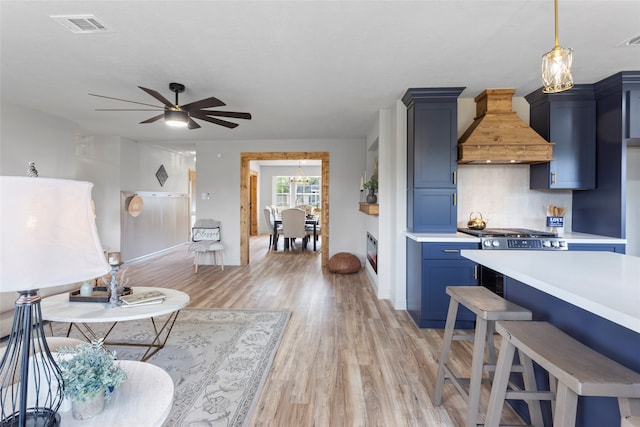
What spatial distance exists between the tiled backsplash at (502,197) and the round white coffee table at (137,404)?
337cm

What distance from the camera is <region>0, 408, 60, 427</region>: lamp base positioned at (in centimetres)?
80

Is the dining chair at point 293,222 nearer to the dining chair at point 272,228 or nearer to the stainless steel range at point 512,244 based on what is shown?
the dining chair at point 272,228

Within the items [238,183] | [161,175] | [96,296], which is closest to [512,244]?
[96,296]

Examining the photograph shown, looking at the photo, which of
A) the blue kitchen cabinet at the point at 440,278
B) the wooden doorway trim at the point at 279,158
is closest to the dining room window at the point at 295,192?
the wooden doorway trim at the point at 279,158

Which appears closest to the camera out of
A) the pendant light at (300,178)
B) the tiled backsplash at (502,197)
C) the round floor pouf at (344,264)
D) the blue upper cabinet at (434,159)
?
the blue upper cabinet at (434,159)

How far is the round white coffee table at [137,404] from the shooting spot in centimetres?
87

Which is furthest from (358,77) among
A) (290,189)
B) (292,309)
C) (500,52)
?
(290,189)

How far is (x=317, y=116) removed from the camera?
430 cm

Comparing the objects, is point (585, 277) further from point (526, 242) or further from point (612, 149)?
point (612, 149)

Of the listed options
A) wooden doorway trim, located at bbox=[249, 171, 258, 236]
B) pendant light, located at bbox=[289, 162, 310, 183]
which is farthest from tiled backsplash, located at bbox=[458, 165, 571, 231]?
wooden doorway trim, located at bbox=[249, 171, 258, 236]

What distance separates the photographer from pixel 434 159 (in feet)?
10.6

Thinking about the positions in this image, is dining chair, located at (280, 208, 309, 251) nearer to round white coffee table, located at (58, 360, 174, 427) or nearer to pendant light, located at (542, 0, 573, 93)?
pendant light, located at (542, 0, 573, 93)

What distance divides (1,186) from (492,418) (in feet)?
5.91

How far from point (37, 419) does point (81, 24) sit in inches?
93.4
